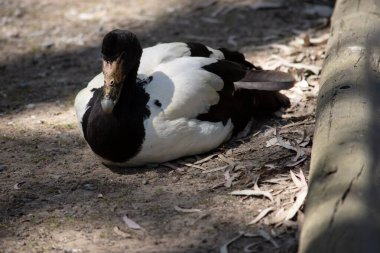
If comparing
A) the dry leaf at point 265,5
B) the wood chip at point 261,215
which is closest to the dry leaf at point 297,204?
the wood chip at point 261,215

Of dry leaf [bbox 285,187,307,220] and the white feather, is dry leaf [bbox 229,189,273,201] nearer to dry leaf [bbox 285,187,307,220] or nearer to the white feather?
dry leaf [bbox 285,187,307,220]

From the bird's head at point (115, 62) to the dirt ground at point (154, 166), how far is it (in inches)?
20.7

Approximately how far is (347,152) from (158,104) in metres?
1.43

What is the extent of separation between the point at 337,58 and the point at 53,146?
2.07 metres

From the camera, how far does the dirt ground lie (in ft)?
13.0

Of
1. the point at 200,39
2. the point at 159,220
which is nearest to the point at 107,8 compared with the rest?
the point at 200,39

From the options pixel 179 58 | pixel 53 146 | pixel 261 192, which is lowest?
pixel 53 146

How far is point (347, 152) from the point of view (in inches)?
146

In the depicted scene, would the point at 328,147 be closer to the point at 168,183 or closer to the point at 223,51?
the point at 168,183

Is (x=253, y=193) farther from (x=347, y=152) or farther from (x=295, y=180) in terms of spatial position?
(x=347, y=152)

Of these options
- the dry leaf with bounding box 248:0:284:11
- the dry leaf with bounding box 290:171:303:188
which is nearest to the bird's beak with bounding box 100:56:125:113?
the dry leaf with bounding box 290:171:303:188

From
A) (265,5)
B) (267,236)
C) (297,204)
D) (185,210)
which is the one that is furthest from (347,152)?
A: (265,5)

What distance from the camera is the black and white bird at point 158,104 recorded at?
4.64 m

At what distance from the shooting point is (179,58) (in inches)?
200
